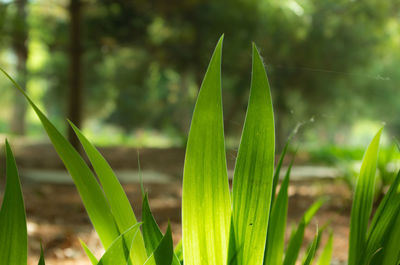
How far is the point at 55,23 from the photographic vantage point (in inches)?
392

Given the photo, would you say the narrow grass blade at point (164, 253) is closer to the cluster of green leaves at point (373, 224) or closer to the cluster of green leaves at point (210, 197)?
the cluster of green leaves at point (210, 197)

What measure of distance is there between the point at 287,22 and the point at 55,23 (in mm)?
5849

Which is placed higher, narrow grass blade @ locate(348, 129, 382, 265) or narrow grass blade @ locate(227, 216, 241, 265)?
narrow grass blade @ locate(348, 129, 382, 265)

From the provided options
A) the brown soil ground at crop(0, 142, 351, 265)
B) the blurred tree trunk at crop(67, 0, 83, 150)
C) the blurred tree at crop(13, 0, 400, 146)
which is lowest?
the brown soil ground at crop(0, 142, 351, 265)

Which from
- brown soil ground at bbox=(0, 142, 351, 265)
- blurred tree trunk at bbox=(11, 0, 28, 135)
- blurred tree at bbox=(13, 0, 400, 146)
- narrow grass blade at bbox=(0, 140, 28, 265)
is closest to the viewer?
narrow grass blade at bbox=(0, 140, 28, 265)

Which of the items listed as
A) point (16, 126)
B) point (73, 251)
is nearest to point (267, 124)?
point (73, 251)

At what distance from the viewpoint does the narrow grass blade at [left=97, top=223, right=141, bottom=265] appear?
1.89 feet

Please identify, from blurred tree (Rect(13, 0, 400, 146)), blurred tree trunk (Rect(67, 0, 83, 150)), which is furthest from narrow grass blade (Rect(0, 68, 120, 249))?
Answer: blurred tree trunk (Rect(67, 0, 83, 150))

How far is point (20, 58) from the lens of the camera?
11719mm

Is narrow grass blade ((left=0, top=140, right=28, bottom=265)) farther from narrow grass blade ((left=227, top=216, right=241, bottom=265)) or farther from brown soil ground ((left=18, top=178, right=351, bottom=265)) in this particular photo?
brown soil ground ((left=18, top=178, right=351, bottom=265))

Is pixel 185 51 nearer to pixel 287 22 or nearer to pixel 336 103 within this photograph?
pixel 287 22

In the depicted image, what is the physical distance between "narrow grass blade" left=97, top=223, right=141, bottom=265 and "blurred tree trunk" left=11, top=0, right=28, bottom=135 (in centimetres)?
612

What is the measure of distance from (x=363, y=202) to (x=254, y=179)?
0.86ft

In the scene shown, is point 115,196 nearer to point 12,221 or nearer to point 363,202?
point 12,221
